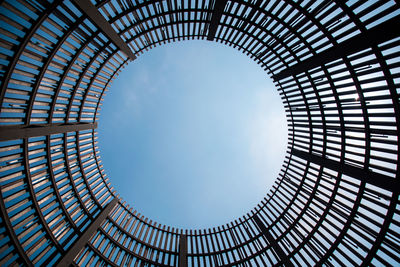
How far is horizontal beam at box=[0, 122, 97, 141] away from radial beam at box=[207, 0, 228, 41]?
612 inches

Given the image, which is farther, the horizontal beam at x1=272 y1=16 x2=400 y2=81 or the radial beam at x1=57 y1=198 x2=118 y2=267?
the radial beam at x1=57 y1=198 x2=118 y2=267

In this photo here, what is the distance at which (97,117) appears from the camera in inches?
816

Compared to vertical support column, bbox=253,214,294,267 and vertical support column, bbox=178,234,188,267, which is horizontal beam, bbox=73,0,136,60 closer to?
A: vertical support column, bbox=178,234,188,267

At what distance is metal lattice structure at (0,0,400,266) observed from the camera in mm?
11695

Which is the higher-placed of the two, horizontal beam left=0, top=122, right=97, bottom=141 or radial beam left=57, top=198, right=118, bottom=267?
horizontal beam left=0, top=122, right=97, bottom=141

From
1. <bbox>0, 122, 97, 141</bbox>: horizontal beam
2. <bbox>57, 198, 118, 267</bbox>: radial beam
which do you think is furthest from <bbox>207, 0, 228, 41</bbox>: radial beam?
<bbox>57, 198, 118, 267</bbox>: radial beam

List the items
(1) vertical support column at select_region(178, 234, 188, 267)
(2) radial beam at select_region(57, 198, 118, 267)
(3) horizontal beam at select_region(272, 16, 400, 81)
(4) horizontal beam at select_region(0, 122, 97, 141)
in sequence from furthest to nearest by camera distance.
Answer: (1) vertical support column at select_region(178, 234, 188, 267)
(2) radial beam at select_region(57, 198, 118, 267)
(4) horizontal beam at select_region(0, 122, 97, 141)
(3) horizontal beam at select_region(272, 16, 400, 81)

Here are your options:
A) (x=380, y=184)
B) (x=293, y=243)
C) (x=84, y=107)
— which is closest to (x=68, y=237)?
(x=84, y=107)

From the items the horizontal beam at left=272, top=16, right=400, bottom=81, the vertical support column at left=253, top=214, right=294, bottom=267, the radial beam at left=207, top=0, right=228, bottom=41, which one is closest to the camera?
the horizontal beam at left=272, top=16, right=400, bottom=81

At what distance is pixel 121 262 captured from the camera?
55.3ft

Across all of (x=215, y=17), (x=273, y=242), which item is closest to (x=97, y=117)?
(x=215, y=17)

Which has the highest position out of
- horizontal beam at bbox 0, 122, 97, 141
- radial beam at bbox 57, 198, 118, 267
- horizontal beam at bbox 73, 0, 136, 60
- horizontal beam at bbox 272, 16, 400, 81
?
horizontal beam at bbox 73, 0, 136, 60

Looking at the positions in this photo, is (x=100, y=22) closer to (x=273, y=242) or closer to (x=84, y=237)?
(x=84, y=237)

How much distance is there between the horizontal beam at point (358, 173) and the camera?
1120 centimetres
